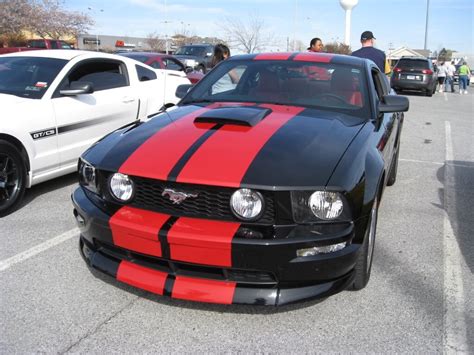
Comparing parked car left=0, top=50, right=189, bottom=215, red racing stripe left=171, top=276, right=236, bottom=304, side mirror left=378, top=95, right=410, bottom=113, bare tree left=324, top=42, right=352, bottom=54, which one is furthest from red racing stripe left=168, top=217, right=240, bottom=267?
bare tree left=324, top=42, right=352, bottom=54

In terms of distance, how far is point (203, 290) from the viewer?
94.0 inches

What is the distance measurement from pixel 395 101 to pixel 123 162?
2.18m

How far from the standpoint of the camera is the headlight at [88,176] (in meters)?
2.83

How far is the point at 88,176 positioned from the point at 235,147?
0.97 meters

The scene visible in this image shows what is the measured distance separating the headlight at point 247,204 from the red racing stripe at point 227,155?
8 cm

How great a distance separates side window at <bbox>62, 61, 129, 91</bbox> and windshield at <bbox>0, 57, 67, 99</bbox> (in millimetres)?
190

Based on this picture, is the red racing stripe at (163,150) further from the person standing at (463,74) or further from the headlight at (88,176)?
the person standing at (463,74)

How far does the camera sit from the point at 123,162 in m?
2.67

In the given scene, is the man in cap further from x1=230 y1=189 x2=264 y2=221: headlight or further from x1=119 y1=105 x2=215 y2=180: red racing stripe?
x1=230 y1=189 x2=264 y2=221: headlight

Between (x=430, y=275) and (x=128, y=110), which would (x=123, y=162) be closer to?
(x=430, y=275)

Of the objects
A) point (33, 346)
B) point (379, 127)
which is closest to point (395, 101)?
point (379, 127)

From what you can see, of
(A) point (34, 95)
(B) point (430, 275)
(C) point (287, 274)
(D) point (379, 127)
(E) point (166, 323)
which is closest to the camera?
(C) point (287, 274)

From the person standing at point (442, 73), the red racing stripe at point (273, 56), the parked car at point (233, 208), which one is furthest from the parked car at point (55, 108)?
the person standing at point (442, 73)

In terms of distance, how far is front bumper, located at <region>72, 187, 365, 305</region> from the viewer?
90.8 inches
